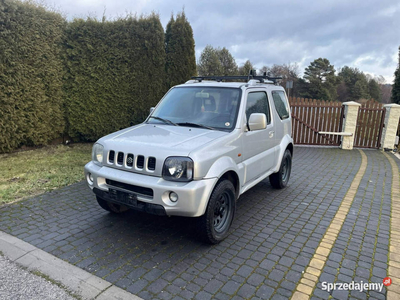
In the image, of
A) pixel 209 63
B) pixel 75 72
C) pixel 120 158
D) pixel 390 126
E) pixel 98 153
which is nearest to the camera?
pixel 120 158

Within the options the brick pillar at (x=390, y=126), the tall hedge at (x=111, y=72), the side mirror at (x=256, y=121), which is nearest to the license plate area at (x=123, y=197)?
the side mirror at (x=256, y=121)

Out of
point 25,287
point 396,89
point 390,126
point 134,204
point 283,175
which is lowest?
point 25,287

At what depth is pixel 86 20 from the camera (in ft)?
30.6

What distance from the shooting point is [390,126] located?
11.0 metres

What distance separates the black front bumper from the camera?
10.8 ft

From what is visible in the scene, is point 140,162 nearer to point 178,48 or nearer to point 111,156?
point 111,156

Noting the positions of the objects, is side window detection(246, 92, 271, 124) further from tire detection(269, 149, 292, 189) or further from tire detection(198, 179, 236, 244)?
tire detection(198, 179, 236, 244)

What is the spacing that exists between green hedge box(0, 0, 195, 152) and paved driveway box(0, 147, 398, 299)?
152 inches

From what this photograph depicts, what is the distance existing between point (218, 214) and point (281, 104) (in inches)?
119

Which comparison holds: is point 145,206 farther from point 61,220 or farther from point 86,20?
point 86,20

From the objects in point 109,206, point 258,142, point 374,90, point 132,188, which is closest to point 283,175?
point 258,142

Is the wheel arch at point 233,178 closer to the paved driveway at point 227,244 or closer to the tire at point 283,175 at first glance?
the paved driveway at point 227,244

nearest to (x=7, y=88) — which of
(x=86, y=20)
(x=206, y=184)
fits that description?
(x=86, y=20)

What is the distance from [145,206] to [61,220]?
70.6 inches
